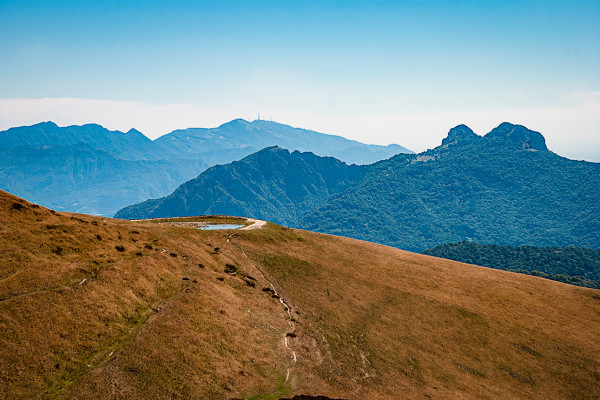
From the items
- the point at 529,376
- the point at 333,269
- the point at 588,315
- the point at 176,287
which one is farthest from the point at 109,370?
the point at 588,315

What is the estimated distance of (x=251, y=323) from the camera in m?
52.4

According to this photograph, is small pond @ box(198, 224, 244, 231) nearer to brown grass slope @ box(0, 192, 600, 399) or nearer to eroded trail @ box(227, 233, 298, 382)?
brown grass slope @ box(0, 192, 600, 399)

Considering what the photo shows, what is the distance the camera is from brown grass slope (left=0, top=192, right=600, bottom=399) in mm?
37125

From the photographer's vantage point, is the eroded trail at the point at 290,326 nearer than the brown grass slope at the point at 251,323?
No

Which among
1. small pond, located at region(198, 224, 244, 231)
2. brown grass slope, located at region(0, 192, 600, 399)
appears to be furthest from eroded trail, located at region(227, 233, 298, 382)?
small pond, located at region(198, 224, 244, 231)

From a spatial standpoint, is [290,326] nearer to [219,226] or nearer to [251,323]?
[251,323]

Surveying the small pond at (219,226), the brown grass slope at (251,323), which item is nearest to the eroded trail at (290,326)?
the brown grass slope at (251,323)

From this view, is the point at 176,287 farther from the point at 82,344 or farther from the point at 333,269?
the point at 333,269

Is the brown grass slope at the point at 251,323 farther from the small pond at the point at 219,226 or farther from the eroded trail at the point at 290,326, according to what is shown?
the small pond at the point at 219,226

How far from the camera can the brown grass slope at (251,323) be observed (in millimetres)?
37125

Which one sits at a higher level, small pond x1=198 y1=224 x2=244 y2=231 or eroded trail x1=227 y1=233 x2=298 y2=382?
small pond x1=198 y1=224 x2=244 y2=231

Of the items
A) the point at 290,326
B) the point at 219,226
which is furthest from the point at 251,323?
the point at 219,226

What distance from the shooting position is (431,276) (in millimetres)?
87562

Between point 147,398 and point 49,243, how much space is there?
2972 centimetres
